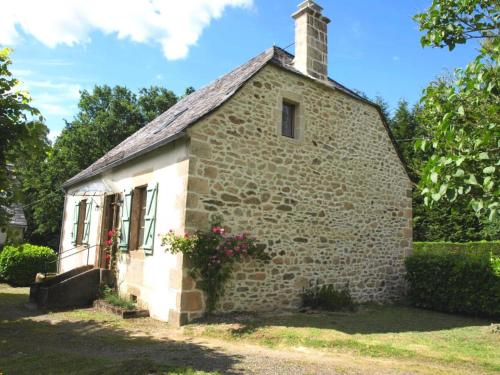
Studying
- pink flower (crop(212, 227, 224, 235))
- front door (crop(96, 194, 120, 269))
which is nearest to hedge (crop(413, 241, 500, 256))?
pink flower (crop(212, 227, 224, 235))

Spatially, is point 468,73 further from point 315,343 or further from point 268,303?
point 268,303

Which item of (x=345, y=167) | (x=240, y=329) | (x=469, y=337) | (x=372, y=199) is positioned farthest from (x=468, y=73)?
(x=372, y=199)

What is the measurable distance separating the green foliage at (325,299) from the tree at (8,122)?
6053 millimetres

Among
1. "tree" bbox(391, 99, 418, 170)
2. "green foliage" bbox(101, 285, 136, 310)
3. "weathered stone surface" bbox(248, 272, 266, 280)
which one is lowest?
"green foliage" bbox(101, 285, 136, 310)

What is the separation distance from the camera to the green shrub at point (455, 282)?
8.91 m

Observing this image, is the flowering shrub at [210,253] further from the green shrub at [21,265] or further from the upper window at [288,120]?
the green shrub at [21,265]

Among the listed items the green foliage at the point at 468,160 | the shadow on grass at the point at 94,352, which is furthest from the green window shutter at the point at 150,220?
the green foliage at the point at 468,160

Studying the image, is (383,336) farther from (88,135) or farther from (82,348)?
(88,135)

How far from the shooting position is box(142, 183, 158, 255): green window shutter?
8196 mm

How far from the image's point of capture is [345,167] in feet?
33.4

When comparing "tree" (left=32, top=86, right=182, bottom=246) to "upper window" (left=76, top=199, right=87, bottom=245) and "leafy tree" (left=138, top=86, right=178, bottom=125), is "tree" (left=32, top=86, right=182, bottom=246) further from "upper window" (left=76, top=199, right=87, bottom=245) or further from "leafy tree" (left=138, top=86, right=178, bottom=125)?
"upper window" (left=76, top=199, right=87, bottom=245)

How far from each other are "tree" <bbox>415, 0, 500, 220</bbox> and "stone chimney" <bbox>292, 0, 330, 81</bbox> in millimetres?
5323

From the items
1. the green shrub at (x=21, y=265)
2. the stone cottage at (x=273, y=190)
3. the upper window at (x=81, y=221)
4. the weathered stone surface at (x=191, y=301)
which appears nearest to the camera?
the weathered stone surface at (x=191, y=301)

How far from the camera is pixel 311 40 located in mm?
9898
